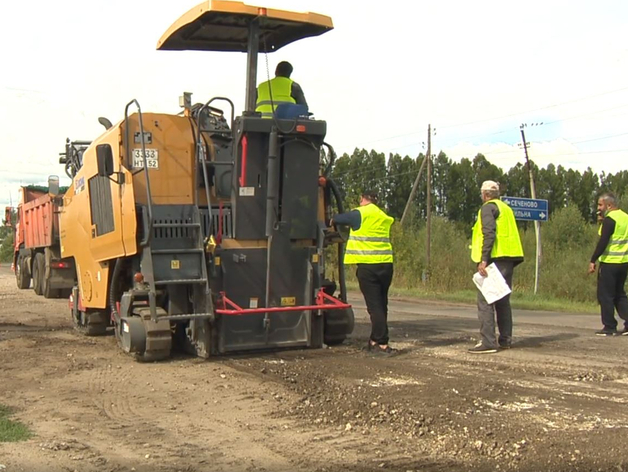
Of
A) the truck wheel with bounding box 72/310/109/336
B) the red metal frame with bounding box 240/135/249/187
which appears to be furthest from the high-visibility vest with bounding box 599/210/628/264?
the truck wheel with bounding box 72/310/109/336

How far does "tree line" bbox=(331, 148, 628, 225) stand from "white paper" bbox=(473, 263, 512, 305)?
163ft

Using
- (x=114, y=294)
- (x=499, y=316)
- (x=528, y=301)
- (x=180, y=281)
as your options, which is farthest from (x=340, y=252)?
(x=528, y=301)

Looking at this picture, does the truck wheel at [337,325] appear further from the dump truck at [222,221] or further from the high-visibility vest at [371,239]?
the high-visibility vest at [371,239]

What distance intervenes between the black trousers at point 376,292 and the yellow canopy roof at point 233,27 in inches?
116

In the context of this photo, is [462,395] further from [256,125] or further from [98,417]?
[256,125]

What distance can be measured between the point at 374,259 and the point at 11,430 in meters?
4.28

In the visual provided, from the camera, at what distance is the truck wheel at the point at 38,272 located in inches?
720

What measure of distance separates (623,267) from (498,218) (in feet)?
9.64

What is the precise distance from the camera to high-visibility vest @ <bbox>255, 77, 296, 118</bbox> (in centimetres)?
838

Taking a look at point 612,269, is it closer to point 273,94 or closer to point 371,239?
point 371,239

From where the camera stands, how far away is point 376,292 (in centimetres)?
829

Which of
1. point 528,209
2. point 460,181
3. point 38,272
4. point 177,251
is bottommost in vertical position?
point 38,272

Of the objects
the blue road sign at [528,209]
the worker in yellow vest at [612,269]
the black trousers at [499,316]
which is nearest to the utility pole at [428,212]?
the blue road sign at [528,209]

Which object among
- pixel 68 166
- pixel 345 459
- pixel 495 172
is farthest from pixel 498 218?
pixel 495 172
